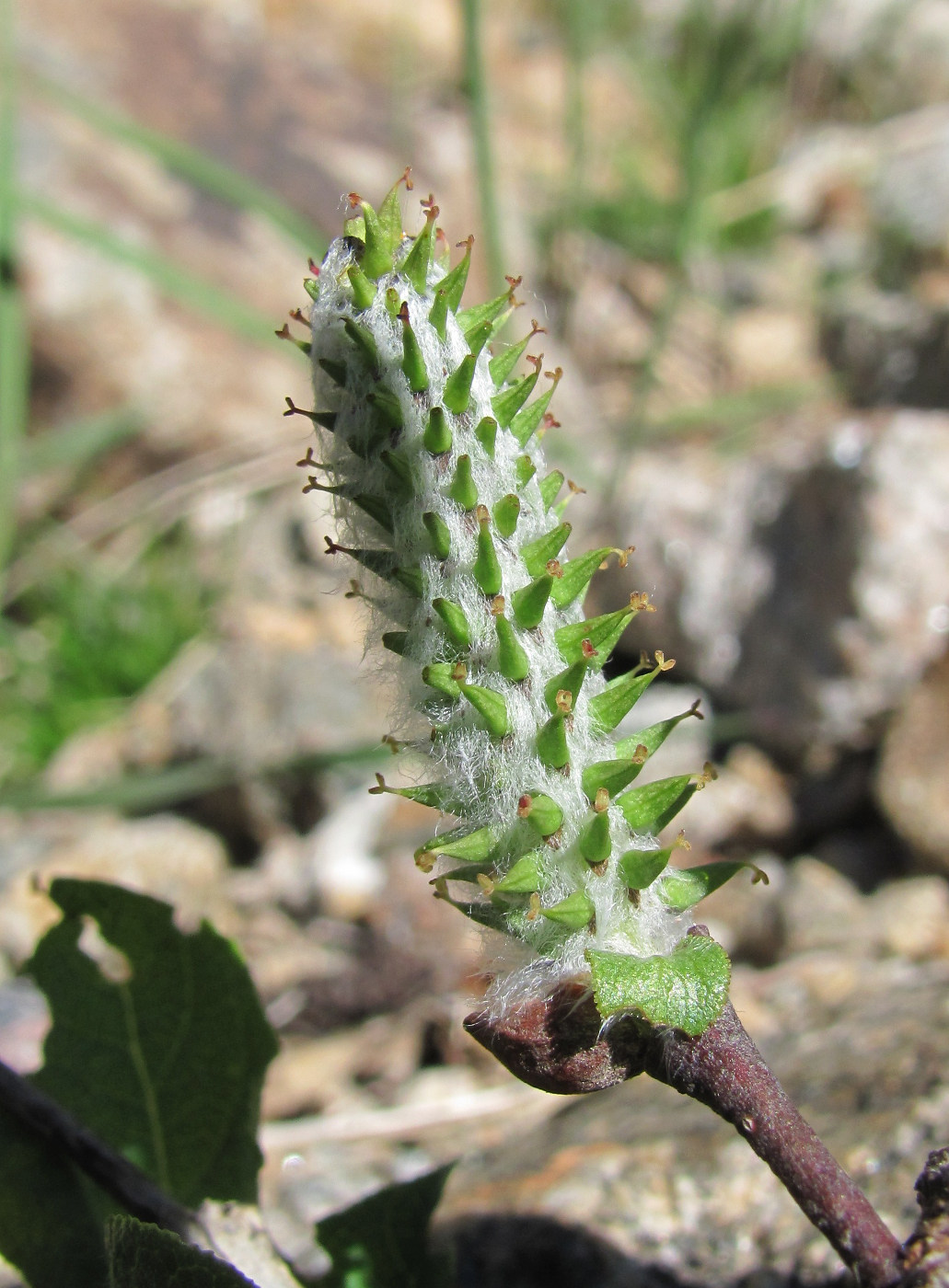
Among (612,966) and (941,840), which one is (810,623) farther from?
(612,966)

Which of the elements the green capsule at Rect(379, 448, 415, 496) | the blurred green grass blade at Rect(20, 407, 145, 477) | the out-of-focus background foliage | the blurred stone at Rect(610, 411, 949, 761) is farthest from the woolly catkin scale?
the blurred green grass blade at Rect(20, 407, 145, 477)

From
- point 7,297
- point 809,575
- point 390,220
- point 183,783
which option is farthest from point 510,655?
point 7,297

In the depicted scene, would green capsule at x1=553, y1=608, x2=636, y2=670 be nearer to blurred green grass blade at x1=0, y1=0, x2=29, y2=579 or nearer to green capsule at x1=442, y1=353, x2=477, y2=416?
green capsule at x1=442, y1=353, x2=477, y2=416

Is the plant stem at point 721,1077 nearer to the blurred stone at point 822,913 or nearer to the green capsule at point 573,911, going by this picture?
the green capsule at point 573,911

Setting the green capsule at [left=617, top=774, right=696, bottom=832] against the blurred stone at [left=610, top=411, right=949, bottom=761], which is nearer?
the green capsule at [left=617, top=774, right=696, bottom=832]

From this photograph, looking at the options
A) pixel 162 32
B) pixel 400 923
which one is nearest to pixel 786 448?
pixel 400 923

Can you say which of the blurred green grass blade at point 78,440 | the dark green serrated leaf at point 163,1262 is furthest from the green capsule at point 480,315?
the blurred green grass blade at point 78,440
